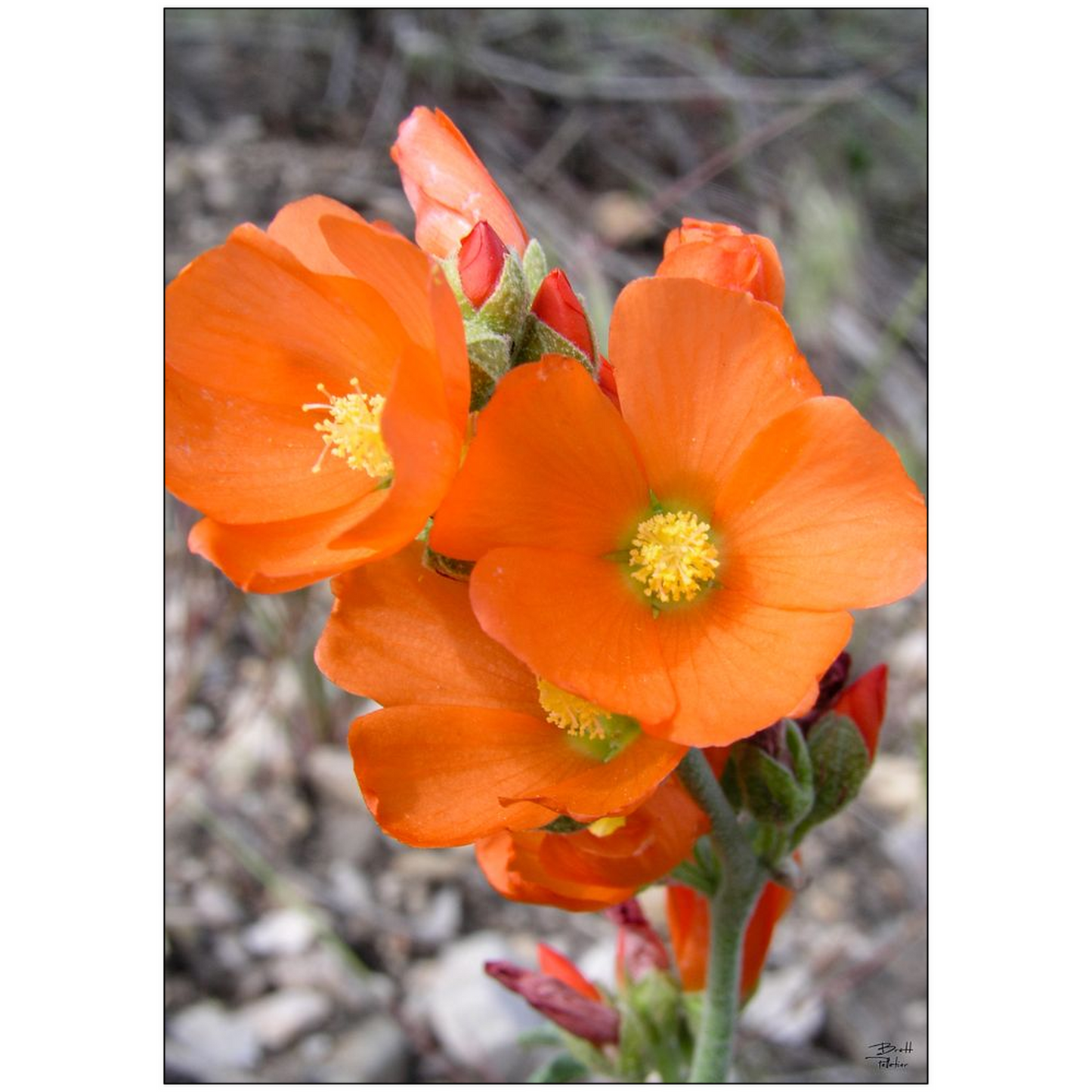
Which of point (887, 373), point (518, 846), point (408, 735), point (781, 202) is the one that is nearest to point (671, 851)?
point (518, 846)

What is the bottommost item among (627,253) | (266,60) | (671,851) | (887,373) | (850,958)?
(850,958)

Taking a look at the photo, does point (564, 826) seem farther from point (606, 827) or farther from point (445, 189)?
point (445, 189)

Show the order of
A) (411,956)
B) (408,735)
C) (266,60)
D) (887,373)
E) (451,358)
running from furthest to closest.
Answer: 1. (266,60)
2. (887,373)
3. (411,956)
4. (408,735)
5. (451,358)

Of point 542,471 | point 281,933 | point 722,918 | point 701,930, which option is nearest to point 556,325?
point 542,471

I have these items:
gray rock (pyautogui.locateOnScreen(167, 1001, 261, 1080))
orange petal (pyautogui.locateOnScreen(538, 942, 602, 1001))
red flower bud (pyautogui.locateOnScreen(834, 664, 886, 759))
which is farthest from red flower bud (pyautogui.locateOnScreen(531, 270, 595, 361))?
gray rock (pyautogui.locateOnScreen(167, 1001, 261, 1080))

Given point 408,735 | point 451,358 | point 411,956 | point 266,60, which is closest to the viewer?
point 451,358

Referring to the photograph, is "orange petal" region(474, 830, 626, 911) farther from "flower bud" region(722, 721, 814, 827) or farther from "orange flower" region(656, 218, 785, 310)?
"orange flower" region(656, 218, 785, 310)

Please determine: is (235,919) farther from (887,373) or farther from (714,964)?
(887,373)
